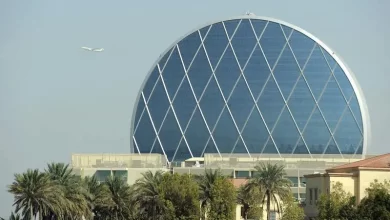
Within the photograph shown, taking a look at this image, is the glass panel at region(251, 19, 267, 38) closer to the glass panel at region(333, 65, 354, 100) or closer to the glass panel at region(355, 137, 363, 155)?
the glass panel at region(333, 65, 354, 100)

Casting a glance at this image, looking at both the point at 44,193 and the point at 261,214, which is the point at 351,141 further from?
the point at 44,193

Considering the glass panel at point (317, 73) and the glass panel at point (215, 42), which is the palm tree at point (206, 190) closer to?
the glass panel at point (317, 73)

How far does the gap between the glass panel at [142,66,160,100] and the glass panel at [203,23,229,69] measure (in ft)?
20.8

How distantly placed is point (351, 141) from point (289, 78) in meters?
9.46


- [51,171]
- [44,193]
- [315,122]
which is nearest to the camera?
[44,193]

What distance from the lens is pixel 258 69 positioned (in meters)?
140

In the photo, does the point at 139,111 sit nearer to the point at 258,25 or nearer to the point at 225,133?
the point at 225,133

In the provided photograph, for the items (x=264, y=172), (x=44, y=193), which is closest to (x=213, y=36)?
(x=264, y=172)

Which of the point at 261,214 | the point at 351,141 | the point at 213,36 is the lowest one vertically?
the point at 261,214

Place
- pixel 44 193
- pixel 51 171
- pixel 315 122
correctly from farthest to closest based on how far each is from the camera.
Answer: pixel 315 122
pixel 51 171
pixel 44 193

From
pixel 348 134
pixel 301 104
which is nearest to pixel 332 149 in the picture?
pixel 348 134

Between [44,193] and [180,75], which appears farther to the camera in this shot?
[180,75]

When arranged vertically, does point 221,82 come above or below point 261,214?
above

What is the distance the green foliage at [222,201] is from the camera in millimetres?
90938
